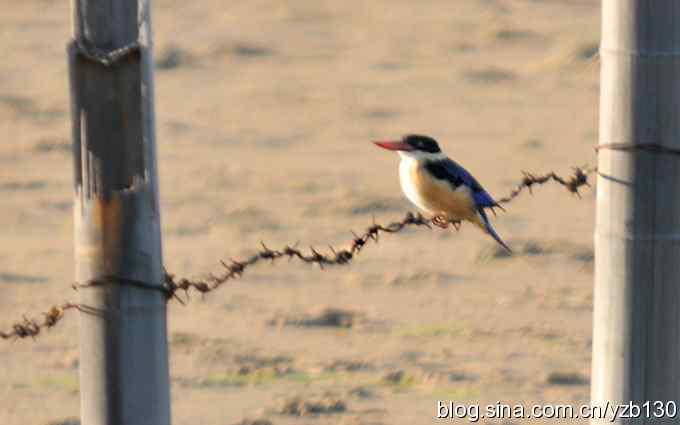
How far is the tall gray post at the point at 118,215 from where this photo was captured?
3.13 metres

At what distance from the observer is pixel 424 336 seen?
28.6 feet

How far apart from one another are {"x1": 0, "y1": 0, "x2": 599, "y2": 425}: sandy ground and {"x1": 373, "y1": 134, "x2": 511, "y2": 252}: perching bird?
2.94 m

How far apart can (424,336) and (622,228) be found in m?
4.91

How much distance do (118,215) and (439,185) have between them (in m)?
1.59

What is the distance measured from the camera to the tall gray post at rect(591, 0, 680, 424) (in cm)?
375

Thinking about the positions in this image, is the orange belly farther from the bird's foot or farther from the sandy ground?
the sandy ground

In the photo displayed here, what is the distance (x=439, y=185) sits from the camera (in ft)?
15.2

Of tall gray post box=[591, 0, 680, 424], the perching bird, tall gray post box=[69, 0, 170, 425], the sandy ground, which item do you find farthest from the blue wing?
the sandy ground

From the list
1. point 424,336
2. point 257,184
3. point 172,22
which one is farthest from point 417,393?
point 172,22

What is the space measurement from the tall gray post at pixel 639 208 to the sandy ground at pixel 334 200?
3685mm

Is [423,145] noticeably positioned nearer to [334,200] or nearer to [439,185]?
[439,185]

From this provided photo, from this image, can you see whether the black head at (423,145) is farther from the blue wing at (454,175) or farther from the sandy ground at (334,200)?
the sandy ground at (334,200)

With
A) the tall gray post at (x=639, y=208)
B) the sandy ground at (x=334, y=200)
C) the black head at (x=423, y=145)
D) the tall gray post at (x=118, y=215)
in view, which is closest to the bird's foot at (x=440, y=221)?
the black head at (x=423, y=145)

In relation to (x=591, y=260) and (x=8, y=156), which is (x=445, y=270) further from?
(x=8, y=156)
